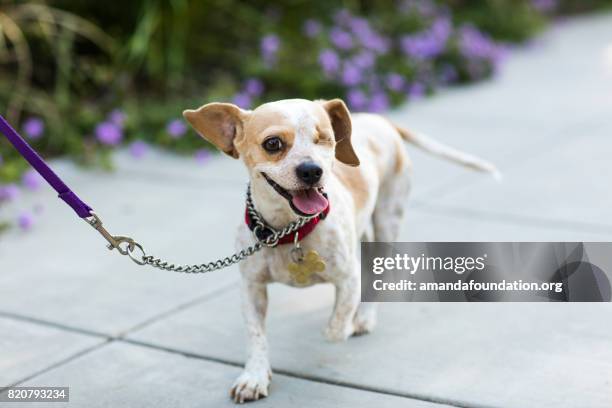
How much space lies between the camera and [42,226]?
18.5 ft

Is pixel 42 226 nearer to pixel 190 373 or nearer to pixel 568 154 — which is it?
pixel 190 373

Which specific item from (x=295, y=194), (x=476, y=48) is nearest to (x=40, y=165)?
(x=295, y=194)

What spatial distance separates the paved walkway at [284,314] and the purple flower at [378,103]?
1206 mm

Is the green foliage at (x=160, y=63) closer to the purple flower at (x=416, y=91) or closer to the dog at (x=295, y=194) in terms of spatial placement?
the purple flower at (x=416, y=91)

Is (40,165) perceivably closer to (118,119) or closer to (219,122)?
(219,122)

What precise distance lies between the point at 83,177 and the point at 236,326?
306cm

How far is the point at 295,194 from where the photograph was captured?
10.5ft

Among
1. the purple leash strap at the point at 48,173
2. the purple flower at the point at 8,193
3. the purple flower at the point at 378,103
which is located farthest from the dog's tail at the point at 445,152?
the purple flower at the point at 378,103

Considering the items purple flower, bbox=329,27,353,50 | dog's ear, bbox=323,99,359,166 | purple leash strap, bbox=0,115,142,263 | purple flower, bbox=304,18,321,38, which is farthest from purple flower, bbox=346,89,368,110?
purple leash strap, bbox=0,115,142,263

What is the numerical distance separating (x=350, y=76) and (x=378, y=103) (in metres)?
0.36

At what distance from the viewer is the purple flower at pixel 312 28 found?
8.90m

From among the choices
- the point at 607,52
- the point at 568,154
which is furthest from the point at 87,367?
the point at 607,52

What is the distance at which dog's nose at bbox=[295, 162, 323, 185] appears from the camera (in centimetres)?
307

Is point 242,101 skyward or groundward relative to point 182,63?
groundward
